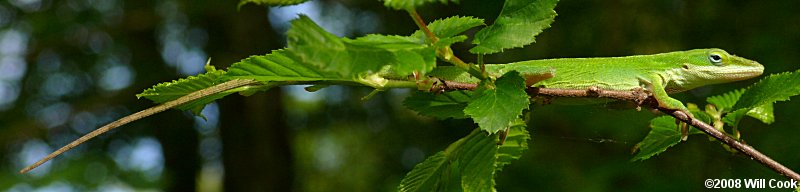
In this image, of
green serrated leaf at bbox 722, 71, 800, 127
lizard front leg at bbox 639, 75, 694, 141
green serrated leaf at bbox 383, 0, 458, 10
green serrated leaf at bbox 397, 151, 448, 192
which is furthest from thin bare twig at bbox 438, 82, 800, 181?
green serrated leaf at bbox 383, 0, 458, 10

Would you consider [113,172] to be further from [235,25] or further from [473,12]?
[473,12]

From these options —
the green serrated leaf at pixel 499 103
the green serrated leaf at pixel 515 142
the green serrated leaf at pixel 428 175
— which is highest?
the green serrated leaf at pixel 499 103

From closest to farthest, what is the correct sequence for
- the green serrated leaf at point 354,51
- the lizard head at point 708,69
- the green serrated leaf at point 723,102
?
the green serrated leaf at point 354,51 → the green serrated leaf at point 723,102 → the lizard head at point 708,69


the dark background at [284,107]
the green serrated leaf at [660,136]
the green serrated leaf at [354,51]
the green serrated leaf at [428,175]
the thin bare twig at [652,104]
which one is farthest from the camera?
the dark background at [284,107]

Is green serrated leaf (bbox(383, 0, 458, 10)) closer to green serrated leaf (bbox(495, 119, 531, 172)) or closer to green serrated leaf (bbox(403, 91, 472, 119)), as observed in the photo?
green serrated leaf (bbox(403, 91, 472, 119))

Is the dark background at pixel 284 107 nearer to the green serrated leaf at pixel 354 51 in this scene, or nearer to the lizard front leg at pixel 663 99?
the lizard front leg at pixel 663 99

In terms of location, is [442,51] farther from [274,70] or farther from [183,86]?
[183,86]

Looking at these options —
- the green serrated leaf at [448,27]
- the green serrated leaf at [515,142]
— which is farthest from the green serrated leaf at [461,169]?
the green serrated leaf at [448,27]
